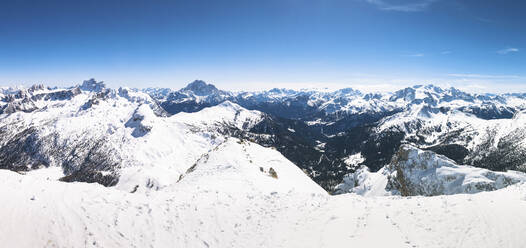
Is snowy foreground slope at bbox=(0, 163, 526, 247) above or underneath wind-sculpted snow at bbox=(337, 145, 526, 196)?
above

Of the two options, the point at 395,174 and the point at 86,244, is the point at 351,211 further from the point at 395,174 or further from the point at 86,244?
the point at 395,174

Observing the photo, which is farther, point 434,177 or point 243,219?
point 434,177

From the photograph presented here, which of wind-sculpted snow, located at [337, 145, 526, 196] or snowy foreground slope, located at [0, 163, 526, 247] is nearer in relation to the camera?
snowy foreground slope, located at [0, 163, 526, 247]

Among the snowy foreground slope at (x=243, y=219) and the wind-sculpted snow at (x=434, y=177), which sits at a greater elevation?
the snowy foreground slope at (x=243, y=219)

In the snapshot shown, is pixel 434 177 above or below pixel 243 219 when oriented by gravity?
below
